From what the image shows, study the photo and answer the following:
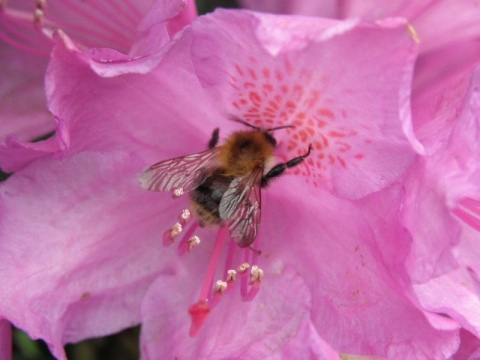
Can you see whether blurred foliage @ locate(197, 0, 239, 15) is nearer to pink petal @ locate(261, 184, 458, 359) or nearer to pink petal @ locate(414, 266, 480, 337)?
pink petal @ locate(261, 184, 458, 359)

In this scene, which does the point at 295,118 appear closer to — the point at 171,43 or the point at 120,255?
the point at 171,43

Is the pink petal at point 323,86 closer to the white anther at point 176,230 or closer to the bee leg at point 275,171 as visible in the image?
the bee leg at point 275,171

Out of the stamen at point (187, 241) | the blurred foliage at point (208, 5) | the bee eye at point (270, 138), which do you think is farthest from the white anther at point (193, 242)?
the blurred foliage at point (208, 5)

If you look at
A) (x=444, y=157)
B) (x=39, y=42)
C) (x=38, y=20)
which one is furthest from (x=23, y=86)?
(x=444, y=157)

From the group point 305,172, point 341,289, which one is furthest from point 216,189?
point 341,289

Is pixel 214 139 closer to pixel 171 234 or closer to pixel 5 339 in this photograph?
pixel 171 234

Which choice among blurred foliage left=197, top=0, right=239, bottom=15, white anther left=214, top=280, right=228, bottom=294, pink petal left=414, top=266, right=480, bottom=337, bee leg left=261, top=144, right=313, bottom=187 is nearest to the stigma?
white anther left=214, top=280, right=228, bottom=294
